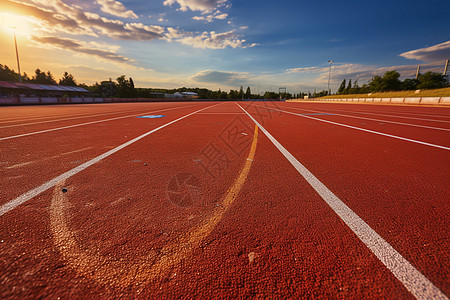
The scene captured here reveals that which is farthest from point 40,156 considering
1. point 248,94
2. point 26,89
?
point 248,94

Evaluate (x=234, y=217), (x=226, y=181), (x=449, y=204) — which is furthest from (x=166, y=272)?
(x=449, y=204)

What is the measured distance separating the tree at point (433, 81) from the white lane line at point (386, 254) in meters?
81.1

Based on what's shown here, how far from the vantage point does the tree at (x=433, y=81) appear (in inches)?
2206

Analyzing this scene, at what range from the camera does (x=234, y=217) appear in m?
1.97

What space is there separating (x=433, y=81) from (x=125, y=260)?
284ft

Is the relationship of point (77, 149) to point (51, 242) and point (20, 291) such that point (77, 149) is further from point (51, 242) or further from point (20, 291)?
point (20, 291)

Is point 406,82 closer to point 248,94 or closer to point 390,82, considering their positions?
point 390,82

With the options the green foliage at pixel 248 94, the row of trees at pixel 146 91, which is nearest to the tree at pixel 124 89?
the row of trees at pixel 146 91

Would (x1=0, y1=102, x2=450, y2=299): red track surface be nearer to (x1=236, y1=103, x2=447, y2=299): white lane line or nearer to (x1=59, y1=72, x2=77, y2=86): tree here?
(x1=236, y1=103, x2=447, y2=299): white lane line

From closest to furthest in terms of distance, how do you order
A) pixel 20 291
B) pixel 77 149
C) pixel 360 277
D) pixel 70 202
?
pixel 20 291
pixel 360 277
pixel 70 202
pixel 77 149

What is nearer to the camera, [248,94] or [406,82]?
[406,82]

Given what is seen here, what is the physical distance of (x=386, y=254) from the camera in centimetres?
148

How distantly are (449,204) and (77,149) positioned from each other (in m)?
6.12

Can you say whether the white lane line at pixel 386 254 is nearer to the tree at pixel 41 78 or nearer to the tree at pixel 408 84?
the tree at pixel 408 84
